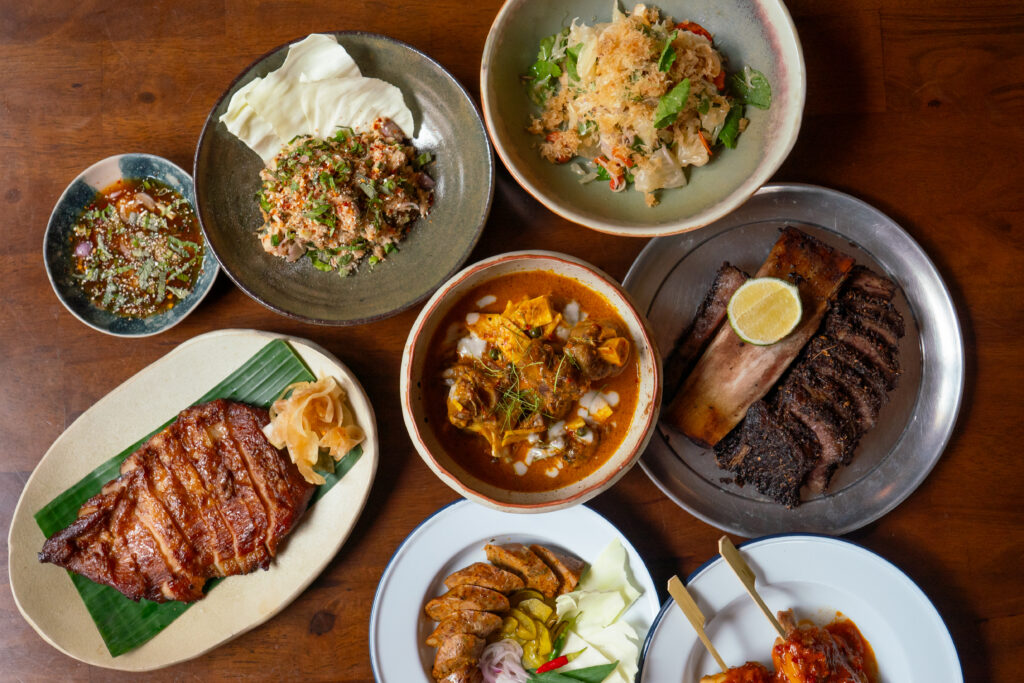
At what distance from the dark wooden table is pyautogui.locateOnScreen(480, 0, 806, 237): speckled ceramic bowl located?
29 centimetres

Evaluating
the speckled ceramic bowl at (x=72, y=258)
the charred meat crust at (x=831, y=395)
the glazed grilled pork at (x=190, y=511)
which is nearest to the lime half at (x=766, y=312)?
the charred meat crust at (x=831, y=395)

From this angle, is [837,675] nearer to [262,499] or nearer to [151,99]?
[262,499]

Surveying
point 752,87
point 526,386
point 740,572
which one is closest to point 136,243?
point 526,386

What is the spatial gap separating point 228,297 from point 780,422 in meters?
2.47

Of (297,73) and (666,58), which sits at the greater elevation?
(666,58)

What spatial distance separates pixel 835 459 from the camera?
2.55 meters

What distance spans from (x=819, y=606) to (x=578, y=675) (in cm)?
110

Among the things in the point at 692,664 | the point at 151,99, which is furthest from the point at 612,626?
the point at 151,99

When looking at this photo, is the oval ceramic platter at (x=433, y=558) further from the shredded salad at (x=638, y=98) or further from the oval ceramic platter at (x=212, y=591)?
the shredded salad at (x=638, y=98)

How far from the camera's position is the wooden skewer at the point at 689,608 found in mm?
2596

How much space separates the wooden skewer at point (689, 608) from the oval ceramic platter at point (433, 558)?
175 mm

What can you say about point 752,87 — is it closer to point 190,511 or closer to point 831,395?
point 831,395

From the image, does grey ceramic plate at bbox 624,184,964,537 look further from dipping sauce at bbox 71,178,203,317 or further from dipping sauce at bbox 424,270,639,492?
dipping sauce at bbox 71,178,203,317

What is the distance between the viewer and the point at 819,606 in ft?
9.12
